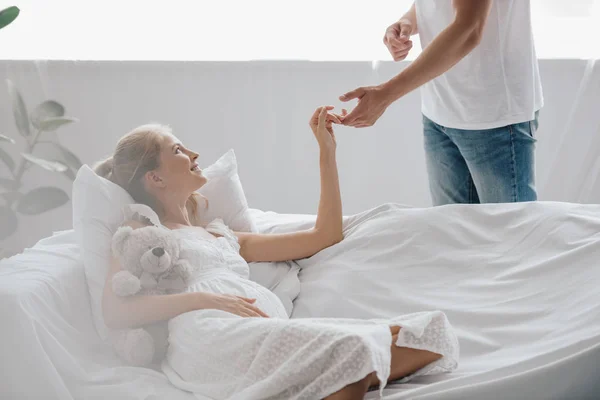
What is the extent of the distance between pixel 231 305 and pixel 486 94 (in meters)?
0.91

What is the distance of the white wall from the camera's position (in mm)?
3078

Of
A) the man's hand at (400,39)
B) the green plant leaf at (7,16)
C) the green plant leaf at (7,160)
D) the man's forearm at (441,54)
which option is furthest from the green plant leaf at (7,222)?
the man's forearm at (441,54)

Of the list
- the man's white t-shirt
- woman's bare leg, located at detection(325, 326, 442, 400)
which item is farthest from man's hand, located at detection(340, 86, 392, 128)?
woman's bare leg, located at detection(325, 326, 442, 400)

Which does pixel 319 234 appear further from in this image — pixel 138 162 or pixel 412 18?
pixel 412 18

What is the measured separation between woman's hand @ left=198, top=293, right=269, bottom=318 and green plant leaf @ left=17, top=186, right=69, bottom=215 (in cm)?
167

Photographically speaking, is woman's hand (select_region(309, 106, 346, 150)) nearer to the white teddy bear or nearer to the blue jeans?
the blue jeans

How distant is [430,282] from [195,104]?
1.77 metres

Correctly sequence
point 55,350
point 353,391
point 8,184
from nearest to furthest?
point 353,391 → point 55,350 → point 8,184

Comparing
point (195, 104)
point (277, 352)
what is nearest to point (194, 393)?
point (277, 352)

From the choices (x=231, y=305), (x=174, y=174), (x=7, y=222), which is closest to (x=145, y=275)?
(x=231, y=305)

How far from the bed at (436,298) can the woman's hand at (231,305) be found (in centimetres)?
17

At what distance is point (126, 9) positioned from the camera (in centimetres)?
303

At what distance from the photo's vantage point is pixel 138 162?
1.74m

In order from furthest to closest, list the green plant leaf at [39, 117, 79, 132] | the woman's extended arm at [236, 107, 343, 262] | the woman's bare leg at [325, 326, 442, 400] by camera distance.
Result: the green plant leaf at [39, 117, 79, 132] < the woman's extended arm at [236, 107, 343, 262] < the woman's bare leg at [325, 326, 442, 400]
